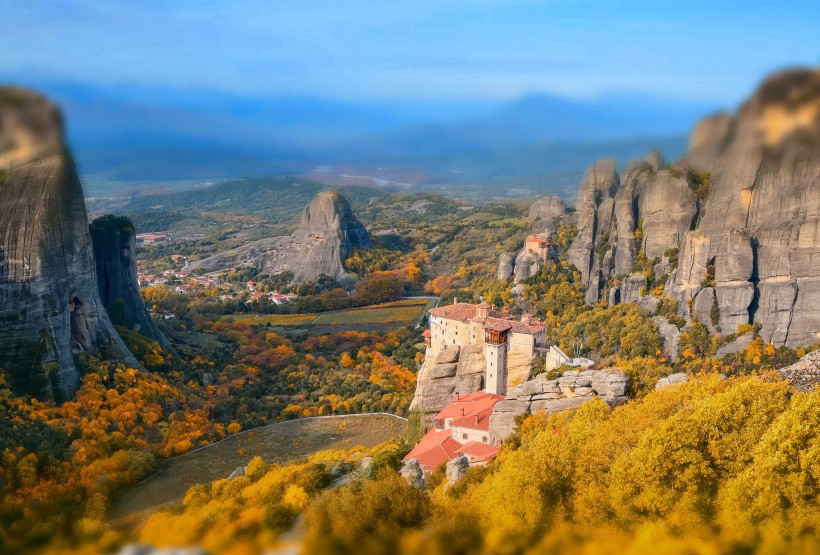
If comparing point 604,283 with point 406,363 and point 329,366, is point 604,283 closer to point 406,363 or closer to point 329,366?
point 406,363

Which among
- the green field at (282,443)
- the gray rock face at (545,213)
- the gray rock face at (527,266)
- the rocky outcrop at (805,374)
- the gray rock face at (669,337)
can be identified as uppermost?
the gray rock face at (545,213)

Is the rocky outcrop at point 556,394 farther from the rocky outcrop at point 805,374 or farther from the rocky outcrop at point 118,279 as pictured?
the rocky outcrop at point 118,279

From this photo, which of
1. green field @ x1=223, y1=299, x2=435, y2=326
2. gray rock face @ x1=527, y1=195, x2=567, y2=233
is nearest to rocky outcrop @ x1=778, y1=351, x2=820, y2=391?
green field @ x1=223, y1=299, x2=435, y2=326

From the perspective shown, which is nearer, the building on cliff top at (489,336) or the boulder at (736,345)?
the building on cliff top at (489,336)

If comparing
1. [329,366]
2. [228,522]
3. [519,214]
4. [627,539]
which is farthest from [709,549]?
[519,214]

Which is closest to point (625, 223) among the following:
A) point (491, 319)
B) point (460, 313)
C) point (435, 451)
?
point (460, 313)

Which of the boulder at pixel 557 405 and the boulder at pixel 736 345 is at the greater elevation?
the boulder at pixel 557 405

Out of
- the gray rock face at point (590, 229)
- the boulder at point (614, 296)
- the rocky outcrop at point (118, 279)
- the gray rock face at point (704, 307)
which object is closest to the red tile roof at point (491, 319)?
the gray rock face at point (704, 307)

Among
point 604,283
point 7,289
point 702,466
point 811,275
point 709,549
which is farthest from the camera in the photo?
point 604,283

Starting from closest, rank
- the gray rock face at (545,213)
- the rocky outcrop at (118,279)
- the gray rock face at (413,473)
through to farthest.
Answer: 1. the gray rock face at (413,473)
2. the rocky outcrop at (118,279)
3. the gray rock face at (545,213)
